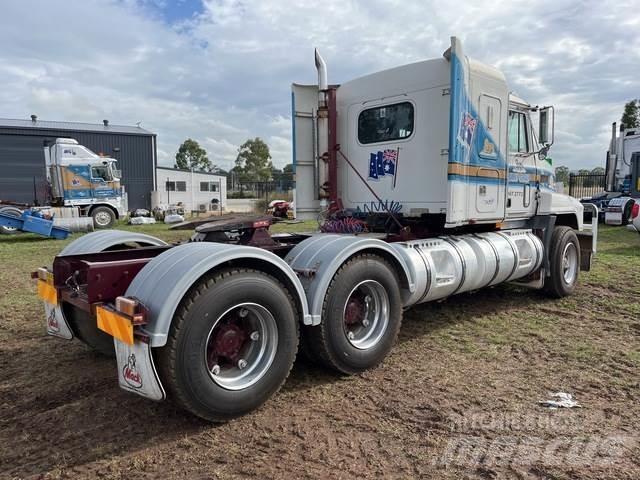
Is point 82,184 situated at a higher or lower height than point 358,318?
higher

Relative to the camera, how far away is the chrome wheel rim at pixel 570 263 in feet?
24.8

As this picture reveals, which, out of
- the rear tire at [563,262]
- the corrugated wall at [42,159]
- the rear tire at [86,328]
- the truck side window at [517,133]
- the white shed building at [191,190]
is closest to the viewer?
the rear tire at [86,328]

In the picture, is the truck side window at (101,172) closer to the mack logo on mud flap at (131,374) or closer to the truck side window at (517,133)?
the truck side window at (517,133)

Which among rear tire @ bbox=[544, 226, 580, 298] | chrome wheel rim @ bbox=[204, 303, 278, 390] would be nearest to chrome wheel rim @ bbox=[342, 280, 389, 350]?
chrome wheel rim @ bbox=[204, 303, 278, 390]

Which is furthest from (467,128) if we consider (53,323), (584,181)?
(584,181)

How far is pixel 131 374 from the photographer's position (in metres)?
3.20

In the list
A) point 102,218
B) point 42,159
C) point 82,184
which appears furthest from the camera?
point 42,159

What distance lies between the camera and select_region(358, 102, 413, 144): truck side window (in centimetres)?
603

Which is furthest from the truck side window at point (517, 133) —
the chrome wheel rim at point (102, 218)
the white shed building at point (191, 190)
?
the white shed building at point (191, 190)

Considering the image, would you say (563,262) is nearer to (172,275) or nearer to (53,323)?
(172,275)

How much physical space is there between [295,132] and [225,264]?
11.1 feet

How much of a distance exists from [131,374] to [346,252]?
189cm

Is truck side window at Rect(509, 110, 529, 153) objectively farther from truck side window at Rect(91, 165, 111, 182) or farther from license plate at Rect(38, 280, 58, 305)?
truck side window at Rect(91, 165, 111, 182)

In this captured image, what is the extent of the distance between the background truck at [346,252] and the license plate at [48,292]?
0.02m
